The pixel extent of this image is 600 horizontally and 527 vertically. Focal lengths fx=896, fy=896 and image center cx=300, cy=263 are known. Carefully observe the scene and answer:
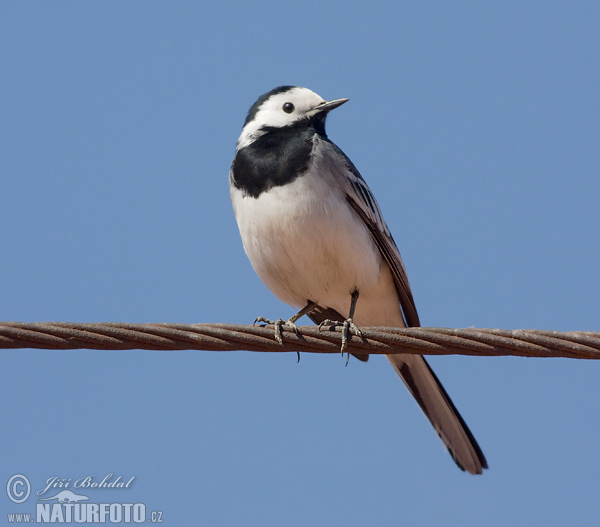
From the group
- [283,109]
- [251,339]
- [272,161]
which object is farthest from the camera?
[283,109]

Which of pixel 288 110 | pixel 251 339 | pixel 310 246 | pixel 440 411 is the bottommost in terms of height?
pixel 251 339

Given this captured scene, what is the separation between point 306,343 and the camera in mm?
5461

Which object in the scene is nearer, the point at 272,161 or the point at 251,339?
the point at 251,339

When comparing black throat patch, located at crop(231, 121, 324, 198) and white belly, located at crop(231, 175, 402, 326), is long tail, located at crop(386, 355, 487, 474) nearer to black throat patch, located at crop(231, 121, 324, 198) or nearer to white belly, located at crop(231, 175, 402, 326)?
white belly, located at crop(231, 175, 402, 326)

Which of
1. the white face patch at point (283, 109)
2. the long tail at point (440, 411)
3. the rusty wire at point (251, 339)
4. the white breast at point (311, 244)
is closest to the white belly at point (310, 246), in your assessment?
the white breast at point (311, 244)

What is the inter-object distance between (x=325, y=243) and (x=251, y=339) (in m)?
2.13

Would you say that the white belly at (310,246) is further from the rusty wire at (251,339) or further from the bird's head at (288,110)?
the rusty wire at (251,339)

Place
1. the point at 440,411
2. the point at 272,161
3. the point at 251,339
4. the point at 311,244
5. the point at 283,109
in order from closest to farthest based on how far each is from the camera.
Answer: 1. the point at 251,339
2. the point at 440,411
3. the point at 311,244
4. the point at 272,161
5. the point at 283,109

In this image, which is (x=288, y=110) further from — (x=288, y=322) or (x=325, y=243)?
(x=288, y=322)

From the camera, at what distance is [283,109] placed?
326 inches

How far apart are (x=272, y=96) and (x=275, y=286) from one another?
195 cm

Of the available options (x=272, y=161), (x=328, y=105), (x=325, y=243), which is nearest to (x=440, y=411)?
(x=325, y=243)

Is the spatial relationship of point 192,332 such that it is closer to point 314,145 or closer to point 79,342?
point 79,342

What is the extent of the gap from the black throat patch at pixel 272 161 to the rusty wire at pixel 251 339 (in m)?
2.19
